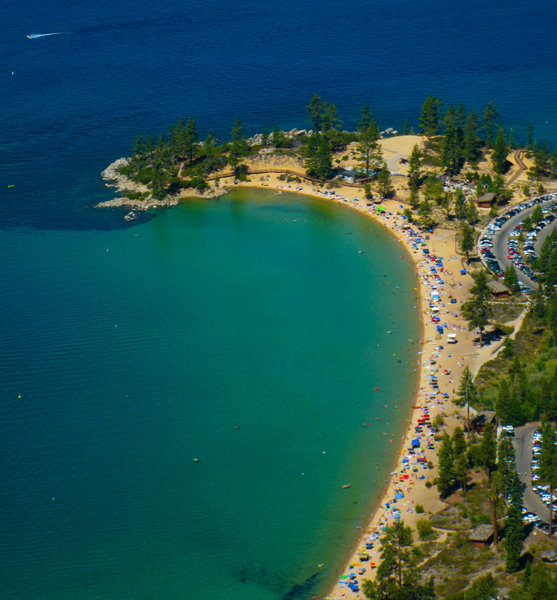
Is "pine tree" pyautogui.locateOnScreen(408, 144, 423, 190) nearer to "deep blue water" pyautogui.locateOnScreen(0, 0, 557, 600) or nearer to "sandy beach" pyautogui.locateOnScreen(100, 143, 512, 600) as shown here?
"sandy beach" pyautogui.locateOnScreen(100, 143, 512, 600)

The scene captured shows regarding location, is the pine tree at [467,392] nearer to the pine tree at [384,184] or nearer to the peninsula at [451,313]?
the peninsula at [451,313]

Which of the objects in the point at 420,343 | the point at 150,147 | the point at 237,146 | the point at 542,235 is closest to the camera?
the point at 420,343

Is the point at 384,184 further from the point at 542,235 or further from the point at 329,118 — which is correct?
the point at 542,235

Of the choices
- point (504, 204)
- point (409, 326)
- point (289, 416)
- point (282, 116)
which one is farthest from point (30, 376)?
point (282, 116)

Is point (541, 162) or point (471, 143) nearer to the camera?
point (541, 162)

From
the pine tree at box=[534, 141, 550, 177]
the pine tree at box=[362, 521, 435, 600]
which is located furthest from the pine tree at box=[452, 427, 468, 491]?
the pine tree at box=[534, 141, 550, 177]

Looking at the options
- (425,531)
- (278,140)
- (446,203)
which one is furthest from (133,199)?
(425,531)

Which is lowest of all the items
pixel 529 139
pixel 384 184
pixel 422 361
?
pixel 422 361
